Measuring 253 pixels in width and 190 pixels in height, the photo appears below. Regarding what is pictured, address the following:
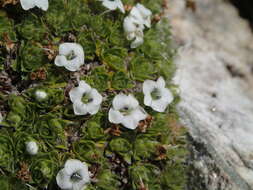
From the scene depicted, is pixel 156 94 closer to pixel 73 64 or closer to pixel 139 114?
pixel 139 114

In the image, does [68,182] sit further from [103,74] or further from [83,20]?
[83,20]

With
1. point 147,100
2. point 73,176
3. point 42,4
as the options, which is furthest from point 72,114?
point 42,4

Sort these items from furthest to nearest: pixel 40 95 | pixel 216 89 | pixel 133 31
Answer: pixel 216 89 < pixel 133 31 < pixel 40 95

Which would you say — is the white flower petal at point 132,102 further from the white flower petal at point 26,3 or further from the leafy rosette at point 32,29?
the white flower petal at point 26,3

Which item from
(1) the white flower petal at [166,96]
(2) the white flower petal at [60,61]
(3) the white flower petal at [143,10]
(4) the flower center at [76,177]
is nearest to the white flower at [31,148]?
(4) the flower center at [76,177]

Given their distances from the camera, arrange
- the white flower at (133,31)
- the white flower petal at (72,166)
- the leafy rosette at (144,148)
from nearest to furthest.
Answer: the white flower petal at (72,166)
the leafy rosette at (144,148)
the white flower at (133,31)

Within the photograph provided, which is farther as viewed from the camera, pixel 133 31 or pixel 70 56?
pixel 133 31
